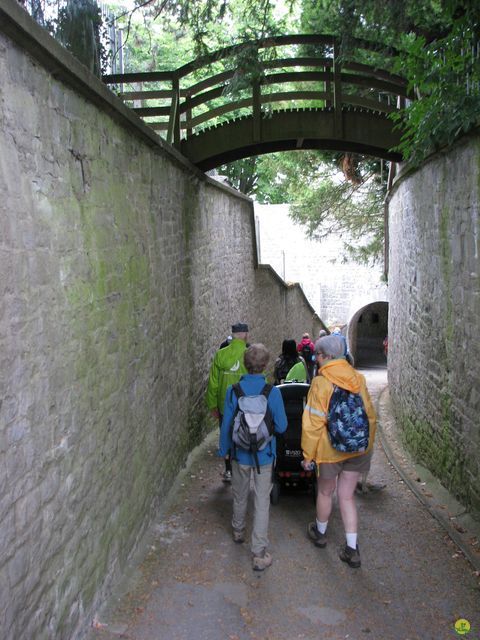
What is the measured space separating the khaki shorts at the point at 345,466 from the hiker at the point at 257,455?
387 millimetres

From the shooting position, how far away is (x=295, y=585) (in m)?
4.60

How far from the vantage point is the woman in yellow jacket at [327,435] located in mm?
4715

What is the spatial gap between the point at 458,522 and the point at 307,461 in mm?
1582

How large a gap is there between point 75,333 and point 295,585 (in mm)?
2392

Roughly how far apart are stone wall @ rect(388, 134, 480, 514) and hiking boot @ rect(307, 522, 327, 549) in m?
1.22

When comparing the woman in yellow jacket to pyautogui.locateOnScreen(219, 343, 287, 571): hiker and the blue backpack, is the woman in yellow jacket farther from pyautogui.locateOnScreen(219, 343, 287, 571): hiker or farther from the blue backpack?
pyautogui.locateOnScreen(219, 343, 287, 571): hiker

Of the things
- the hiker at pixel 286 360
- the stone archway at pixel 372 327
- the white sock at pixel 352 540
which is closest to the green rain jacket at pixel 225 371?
the white sock at pixel 352 540

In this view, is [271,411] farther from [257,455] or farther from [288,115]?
[288,115]

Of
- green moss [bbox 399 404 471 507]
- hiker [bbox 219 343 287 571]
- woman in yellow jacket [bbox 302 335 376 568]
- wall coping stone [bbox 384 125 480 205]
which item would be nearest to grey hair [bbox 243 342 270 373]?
hiker [bbox 219 343 287 571]

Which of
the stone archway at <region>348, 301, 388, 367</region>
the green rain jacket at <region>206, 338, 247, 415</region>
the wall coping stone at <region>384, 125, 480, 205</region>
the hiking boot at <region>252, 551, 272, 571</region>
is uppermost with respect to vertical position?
the wall coping stone at <region>384, 125, 480, 205</region>

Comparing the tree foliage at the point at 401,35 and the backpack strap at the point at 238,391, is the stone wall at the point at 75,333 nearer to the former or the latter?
the backpack strap at the point at 238,391

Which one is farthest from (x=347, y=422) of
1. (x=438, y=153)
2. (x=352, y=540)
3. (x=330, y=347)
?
(x=438, y=153)

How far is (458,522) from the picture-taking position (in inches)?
215

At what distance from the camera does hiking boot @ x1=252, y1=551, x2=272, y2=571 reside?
478 cm
